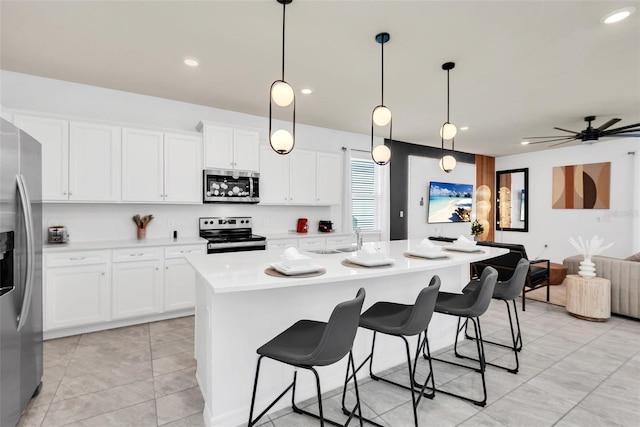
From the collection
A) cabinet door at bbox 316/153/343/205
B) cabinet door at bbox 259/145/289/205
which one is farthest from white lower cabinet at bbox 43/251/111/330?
cabinet door at bbox 316/153/343/205

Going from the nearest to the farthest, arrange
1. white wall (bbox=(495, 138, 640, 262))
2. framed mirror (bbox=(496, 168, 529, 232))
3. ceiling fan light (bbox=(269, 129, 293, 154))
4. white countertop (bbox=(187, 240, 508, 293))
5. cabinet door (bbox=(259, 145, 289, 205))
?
white countertop (bbox=(187, 240, 508, 293)), ceiling fan light (bbox=(269, 129, 293, 154)), cabinet door (bbox=(259, 145, 289, 205)), white wall (bbox=(495, 138, 640, 262)), framed mirror (bbox=(496, 168, 529, 232))

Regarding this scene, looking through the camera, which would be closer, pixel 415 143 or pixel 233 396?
pixel 233 396

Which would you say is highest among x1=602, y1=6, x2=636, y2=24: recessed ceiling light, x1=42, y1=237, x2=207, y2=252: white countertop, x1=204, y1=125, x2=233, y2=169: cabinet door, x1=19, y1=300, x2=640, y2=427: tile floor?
x1=602, y1=6, x2=636, y2=24: recessed ceiling light

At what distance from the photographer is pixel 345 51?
2.91 meters

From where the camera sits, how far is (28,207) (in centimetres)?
199

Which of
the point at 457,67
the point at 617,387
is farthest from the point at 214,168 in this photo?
the point at 617,387

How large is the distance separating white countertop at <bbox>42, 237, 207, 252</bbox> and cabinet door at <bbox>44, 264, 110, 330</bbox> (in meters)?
0.20

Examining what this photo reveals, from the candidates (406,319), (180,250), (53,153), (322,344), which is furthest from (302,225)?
(322,344)

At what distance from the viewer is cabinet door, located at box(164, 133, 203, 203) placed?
396cm

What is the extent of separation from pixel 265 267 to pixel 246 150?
9.08 ft

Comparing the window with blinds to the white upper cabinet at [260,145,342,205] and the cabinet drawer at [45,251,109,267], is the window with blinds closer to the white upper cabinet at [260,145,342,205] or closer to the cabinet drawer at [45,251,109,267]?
the white upper cabinet at [260,145,342,205]

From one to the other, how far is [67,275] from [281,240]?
244 cm

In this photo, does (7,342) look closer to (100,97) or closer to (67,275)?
(67,275)

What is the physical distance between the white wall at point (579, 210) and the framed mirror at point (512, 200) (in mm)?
115
